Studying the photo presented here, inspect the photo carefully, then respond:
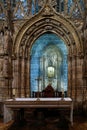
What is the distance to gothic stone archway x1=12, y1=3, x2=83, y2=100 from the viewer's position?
11648 mm

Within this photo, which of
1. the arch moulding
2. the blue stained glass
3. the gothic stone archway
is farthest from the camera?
the blue stained glass

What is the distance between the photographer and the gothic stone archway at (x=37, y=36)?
1165 centimetres

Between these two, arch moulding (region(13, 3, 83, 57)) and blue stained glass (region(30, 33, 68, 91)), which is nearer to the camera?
arch moulding (region(13, 3, 83, 57))

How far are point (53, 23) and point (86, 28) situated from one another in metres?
1.47

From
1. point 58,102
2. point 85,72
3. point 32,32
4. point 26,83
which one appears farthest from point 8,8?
point 58,102

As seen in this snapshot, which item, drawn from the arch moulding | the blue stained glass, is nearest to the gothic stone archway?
the arch moulding

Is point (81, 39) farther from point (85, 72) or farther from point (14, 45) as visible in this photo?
point (14, 45)

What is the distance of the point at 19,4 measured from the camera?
12.3 metres

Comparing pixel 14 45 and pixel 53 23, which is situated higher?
pixel 53 23

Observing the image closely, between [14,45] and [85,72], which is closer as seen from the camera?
[85,72]

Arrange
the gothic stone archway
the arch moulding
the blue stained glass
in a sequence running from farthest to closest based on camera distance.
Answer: the blue stained glass, the arch moulding, the gothic stone archway

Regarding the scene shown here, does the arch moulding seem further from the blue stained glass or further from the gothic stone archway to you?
the blue stained glass

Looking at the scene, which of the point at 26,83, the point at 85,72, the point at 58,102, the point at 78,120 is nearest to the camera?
the point at 58,102

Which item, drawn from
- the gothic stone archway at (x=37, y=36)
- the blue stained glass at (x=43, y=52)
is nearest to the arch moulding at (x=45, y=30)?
the gothic stone archway at (x=37, y=36)
